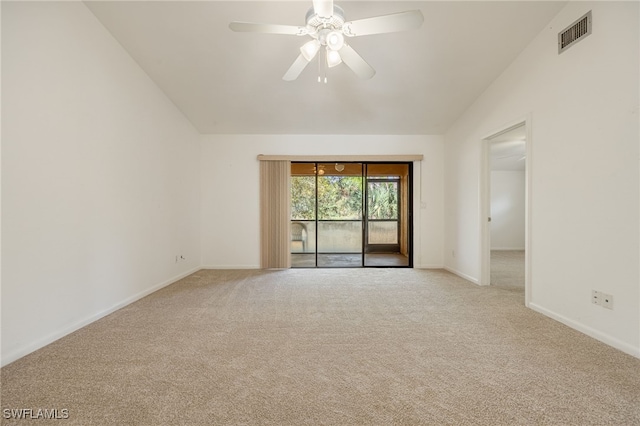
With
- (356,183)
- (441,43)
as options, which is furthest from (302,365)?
(356,183)

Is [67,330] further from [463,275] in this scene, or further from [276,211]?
[463,275]

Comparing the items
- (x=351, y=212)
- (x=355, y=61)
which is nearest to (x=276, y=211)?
(x=351, y=212)

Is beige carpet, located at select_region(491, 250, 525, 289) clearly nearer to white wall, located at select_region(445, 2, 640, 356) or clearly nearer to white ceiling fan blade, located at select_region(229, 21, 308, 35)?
white wall, located at select_region(445, 2, 640, 356)

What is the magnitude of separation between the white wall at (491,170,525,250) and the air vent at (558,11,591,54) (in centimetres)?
574

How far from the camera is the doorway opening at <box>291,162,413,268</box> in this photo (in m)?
5.20

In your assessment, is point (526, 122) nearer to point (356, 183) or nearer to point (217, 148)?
point (356, 183)

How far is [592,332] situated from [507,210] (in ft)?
20.4

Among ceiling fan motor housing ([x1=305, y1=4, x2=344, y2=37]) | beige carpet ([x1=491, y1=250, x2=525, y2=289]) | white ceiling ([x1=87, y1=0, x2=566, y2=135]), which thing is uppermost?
white ceiling ([x1=87, y1=0, x2=566, y2=135])

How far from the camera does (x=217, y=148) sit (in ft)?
16.3

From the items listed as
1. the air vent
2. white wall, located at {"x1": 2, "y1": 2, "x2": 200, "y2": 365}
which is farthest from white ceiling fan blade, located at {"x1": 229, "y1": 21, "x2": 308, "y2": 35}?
the air vent

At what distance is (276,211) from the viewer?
493cm

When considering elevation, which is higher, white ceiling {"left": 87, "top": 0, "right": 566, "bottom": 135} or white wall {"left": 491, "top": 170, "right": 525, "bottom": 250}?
white ceiling {"left": 87, "top": 0, "right": 566, "bottom": 135}

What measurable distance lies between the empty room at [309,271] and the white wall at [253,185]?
1.30 ft

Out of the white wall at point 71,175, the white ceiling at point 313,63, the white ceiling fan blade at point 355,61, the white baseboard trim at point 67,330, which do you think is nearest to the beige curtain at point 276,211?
the white ceiling at point 313,63
